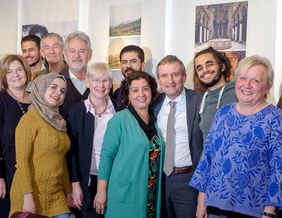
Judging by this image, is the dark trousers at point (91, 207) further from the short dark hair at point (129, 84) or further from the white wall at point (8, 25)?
the white wall at point (8, 25)

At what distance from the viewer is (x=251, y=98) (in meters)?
1.99

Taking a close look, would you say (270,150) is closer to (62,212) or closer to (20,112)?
(62,212)

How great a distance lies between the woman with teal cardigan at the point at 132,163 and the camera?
7.93 ft

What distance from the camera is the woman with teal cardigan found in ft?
7.93

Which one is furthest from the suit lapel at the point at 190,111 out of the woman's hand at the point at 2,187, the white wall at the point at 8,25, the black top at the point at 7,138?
the white wall at the point at 8,25

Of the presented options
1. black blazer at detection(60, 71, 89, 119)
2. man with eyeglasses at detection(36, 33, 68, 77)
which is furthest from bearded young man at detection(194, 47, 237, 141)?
man with eyeglasses at detection(36, 33, 68, 77)

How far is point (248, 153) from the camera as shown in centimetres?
194

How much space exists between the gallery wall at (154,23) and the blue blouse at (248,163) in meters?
1.40

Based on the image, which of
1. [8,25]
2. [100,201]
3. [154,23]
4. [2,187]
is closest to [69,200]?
[100,201]

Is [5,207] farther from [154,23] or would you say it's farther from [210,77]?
[154,23]

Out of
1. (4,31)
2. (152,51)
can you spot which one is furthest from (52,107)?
(4,31)

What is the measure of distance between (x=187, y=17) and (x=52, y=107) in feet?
5.96

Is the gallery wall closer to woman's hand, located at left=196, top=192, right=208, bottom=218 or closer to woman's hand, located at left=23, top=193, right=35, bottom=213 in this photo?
woman's hand, located at left=196, top=192, right=208, bottom=218

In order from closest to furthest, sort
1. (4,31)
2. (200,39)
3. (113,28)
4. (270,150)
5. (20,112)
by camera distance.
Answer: (270,150)
(20,112)
(200,39)
(113,28)
(4,31)
